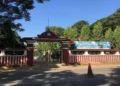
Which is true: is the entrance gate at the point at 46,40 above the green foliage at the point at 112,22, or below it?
below

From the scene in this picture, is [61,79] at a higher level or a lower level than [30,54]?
lower

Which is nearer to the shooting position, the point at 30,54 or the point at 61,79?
the point at 61,79

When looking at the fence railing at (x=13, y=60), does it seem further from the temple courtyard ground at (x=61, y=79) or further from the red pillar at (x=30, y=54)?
the temple courtyard ground at (x=61, y=79)

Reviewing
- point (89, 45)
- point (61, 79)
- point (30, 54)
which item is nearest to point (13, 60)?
point (30, 54)

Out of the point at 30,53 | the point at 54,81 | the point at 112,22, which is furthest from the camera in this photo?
the point at 112,22

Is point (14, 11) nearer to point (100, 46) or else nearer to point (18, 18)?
point (18, 18)

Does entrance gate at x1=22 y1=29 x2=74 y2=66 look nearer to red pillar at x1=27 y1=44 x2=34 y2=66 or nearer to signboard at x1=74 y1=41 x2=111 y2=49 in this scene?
red pillar at x1=27 y1=44 x2=34 y2=66

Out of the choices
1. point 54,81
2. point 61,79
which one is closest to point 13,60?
point 61,79

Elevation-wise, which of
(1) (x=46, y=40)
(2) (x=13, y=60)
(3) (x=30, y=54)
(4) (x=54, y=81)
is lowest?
(4) (x=54, y=81)

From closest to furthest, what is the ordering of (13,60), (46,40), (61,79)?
1. (61,79)
2. (13,60)
3. (46,40)

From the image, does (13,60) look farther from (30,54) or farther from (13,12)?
(13,12)

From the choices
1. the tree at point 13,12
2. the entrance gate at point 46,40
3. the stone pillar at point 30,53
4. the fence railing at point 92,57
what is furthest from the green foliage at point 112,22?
the tree at point 13,12

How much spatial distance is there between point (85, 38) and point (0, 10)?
2553 centimetres

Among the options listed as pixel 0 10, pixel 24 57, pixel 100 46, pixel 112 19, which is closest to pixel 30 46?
pixel 24 57
